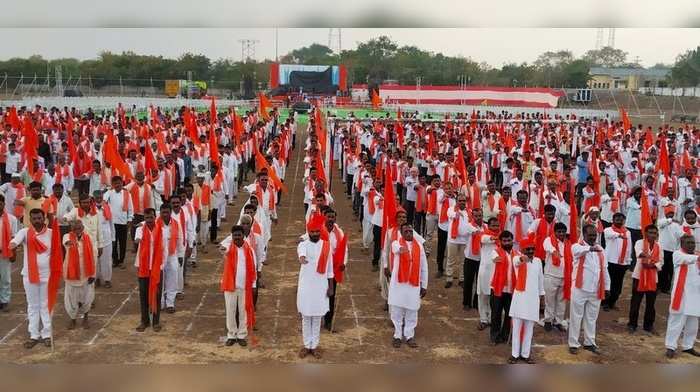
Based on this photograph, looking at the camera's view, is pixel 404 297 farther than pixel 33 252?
Yes

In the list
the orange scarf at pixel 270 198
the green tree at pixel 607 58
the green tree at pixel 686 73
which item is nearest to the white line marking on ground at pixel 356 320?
the orange scarf at pixel 270 198

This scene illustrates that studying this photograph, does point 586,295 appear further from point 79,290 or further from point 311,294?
point 79,290

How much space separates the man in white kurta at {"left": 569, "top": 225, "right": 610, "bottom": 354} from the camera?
22.8ft

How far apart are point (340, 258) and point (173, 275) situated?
2.16 metres

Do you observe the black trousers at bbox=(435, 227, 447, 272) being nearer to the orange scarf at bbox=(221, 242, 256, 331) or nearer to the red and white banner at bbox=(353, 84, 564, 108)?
the orange scarf at bbox=(221, 242, 256, 331)

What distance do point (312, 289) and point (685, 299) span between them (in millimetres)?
4084

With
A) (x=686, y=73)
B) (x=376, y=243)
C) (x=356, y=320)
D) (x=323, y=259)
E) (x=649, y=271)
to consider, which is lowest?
(x=356, y=320)

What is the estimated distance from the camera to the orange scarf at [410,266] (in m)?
6.92

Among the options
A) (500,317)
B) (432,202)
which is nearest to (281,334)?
(500,317)

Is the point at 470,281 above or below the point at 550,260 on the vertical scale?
below

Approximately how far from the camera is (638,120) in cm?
3669

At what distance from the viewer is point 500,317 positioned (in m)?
7.14

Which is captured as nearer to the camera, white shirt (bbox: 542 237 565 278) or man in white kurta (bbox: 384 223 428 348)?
man in white kurta (bbox: 384 223 428 348)

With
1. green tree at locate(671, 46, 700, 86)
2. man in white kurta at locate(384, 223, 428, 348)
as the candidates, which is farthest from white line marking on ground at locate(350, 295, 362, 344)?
Result: green tree at locate(671, 46, 700, 86)
